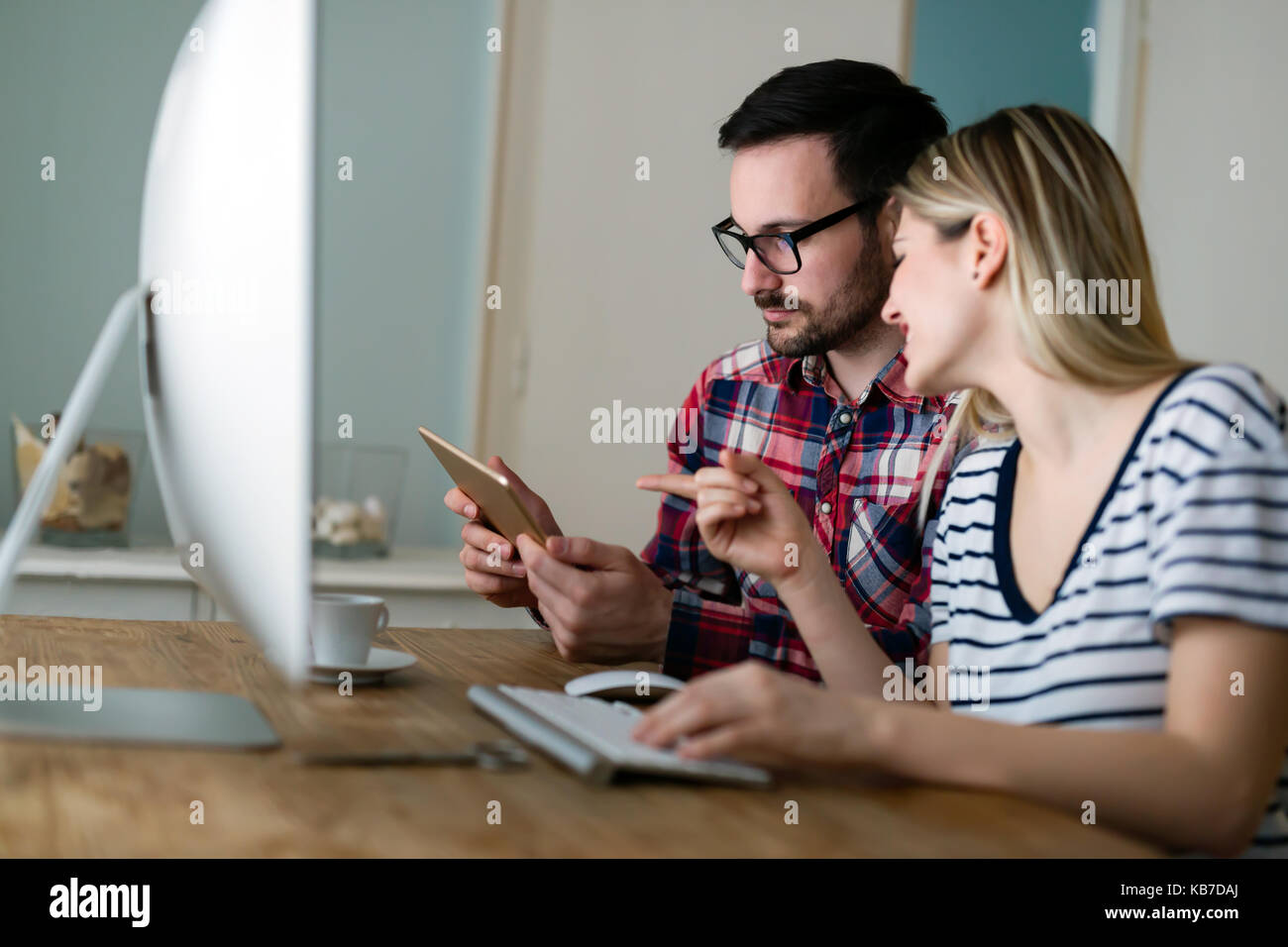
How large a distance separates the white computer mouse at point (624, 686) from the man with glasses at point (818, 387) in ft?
0.79

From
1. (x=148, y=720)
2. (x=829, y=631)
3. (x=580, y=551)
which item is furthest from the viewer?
(x=580, y=551)

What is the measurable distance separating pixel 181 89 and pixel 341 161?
2.00 m

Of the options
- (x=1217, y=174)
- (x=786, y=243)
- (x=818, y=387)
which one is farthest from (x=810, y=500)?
(x=1217, y=174)

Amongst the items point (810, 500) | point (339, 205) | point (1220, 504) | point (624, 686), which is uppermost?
point (339, 205)

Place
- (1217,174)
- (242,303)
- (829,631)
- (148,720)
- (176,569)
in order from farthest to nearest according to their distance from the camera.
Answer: (1217,174) < (176,569) < (829,631) < (148,720) < (242,303)

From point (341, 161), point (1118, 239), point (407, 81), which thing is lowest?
point (1118, 239)

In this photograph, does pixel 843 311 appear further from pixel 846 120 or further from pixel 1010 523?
pixel 1010 523

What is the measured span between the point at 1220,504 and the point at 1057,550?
0.65ft

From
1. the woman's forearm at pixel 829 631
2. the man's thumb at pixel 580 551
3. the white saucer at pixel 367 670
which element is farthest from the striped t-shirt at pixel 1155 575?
the white saucer at pixel 367 670

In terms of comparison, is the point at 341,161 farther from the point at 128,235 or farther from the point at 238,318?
the point at 238,318

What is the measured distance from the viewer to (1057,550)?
1.02 meters

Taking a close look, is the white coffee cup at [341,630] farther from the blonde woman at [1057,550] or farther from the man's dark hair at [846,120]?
the man's dark hair at [846,120]
